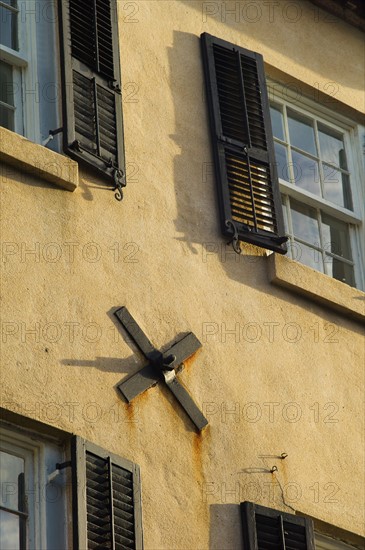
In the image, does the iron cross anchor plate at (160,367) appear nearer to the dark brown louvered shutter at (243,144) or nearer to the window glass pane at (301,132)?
the dark brown louvered shutter at (243,144)

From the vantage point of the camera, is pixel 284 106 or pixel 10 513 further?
pixel 284 106

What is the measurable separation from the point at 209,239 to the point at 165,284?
0.60 metres

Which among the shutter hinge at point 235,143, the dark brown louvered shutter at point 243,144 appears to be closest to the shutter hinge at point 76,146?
the dark brown louvered shutter at point 243,144

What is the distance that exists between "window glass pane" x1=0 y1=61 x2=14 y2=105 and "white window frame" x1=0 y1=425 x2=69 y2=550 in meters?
2.25

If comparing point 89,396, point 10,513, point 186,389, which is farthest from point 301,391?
point 10,513

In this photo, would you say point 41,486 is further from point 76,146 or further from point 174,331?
point 76,146

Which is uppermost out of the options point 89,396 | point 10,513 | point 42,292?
point 42,292

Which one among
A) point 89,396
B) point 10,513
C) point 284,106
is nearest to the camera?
point 10,513

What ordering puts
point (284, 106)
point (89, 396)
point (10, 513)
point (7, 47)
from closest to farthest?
1. point (10, 513)
2. point (89, 396)
3. point (7, 47)
4. point (284, 106)

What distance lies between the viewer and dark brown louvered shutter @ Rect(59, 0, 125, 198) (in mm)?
9164

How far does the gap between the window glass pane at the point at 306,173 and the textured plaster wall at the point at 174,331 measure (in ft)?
3.33

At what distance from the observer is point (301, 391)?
373 inches

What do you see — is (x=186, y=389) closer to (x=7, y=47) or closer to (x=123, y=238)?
(x=123, y=238)

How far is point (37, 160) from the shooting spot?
874cm
